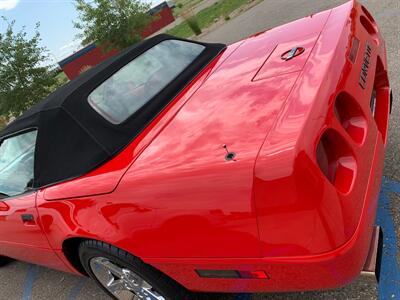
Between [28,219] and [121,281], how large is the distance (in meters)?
0.78

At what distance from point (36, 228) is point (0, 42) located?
12570 millimetres

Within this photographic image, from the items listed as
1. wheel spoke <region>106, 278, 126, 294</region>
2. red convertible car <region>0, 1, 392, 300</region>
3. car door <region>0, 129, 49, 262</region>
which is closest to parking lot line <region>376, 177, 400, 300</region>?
red convertible car <region>0, 1, 392, 300</region>

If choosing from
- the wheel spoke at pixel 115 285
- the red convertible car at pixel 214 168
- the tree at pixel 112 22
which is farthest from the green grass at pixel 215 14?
the wheel spoke at pixel 115 285

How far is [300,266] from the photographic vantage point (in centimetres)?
156

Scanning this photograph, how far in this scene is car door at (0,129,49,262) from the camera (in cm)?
258

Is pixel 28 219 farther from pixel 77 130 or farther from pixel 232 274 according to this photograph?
pixel 232 274

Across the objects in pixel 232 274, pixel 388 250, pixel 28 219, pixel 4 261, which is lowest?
pixel 388 250

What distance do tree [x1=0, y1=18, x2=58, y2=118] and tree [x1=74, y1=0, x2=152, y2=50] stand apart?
281cm

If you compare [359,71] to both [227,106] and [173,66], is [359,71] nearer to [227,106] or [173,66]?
[227,106]

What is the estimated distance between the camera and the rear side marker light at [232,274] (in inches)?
66.9

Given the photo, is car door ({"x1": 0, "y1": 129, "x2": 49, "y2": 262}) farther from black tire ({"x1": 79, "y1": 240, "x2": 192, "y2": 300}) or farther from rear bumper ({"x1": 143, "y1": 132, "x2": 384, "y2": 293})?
rear bumper ({"x1": 143, "y1": 132, "x2": 384, "y2": 293})

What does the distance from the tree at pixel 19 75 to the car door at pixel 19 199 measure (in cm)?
1117

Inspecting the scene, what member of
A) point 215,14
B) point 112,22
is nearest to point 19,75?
point 112,22

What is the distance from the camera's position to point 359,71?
2104 mm
